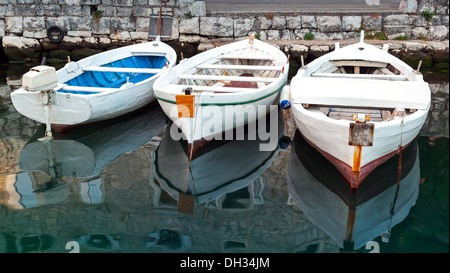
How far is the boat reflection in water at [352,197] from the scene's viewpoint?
4785 millimetres

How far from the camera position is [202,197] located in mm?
5387

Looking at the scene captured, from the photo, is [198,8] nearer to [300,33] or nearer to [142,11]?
[142,11]

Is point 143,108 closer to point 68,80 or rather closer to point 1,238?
point 68,80

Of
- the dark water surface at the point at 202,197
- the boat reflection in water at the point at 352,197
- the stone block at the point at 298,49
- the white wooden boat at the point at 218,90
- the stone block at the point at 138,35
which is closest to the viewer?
the dark water surface at the point at 202,197

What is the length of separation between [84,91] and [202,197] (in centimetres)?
266

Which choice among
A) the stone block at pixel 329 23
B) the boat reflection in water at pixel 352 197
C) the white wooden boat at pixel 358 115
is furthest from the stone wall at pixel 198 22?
the boat reflection in water at pixel 352 197

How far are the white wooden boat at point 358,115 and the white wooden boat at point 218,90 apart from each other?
0.57 meters

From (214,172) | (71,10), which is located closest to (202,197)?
(214,172)

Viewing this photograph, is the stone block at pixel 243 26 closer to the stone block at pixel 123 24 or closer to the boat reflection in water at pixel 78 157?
the stone block at pixel 123 24

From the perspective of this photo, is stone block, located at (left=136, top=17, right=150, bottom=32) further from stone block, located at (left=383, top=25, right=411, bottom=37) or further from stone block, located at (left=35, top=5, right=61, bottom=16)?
stone block, located at (left=383, top=25, right=411, bottom=37)

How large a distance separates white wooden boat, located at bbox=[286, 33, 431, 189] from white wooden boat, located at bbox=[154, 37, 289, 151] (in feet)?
1.86

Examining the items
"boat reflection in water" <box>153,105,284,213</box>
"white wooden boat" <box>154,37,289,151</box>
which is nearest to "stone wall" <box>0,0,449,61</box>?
"white wooden boat" <box>154,37,289,151</box>

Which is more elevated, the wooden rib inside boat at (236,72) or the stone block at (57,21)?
the stone block at (57,21)

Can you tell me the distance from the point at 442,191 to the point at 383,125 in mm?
1175
